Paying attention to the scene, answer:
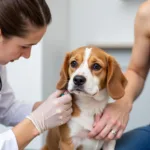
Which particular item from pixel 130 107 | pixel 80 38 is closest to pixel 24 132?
pixel 130 107

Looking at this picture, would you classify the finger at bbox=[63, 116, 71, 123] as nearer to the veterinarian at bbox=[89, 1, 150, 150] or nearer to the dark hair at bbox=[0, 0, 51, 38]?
the veterinarian at bbox=[89, 1, 150, 150]

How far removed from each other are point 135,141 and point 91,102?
23 centimetres

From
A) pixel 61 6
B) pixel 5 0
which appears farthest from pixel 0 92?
A: pixel 61 6

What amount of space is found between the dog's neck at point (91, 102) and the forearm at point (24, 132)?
0.17 m

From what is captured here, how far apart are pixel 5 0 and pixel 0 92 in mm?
408

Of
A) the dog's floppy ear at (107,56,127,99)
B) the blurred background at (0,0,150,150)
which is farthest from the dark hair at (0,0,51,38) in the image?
the blurred background at (0,0,150,150)

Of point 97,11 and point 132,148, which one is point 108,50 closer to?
point 97,11

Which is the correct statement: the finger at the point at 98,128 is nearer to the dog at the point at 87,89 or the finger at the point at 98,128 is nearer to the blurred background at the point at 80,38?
the dog at the point at 87,89

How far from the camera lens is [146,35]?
4.36 ft

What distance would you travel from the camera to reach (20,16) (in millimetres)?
1016

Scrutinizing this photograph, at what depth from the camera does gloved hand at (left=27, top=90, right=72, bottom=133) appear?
1.09 metres

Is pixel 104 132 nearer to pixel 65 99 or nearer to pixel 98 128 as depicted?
pixel 98 128

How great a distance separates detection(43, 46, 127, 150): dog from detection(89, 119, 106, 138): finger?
0.02 m

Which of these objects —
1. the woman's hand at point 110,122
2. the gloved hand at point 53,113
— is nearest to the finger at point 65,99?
the gloved hand at point 53,113
